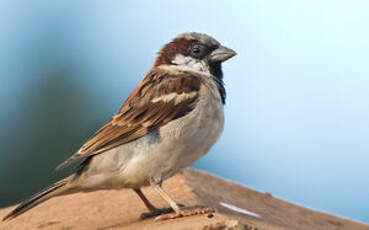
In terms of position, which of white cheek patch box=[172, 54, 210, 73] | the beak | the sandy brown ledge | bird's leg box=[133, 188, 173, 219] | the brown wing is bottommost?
the sandy brown ledge

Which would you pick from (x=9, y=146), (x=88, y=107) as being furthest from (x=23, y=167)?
(x=88, y=107)

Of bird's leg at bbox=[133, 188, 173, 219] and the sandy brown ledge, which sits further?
bird's leg at bbox=[133, 188, 173, 219]

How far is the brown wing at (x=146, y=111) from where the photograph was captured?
483cm

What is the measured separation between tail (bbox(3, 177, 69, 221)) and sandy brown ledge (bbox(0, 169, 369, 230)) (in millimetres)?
199

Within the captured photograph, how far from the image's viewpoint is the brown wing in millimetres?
4832

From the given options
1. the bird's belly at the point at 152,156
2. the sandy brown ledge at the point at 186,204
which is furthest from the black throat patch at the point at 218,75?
the sandy brown ledge at the point at 186,204

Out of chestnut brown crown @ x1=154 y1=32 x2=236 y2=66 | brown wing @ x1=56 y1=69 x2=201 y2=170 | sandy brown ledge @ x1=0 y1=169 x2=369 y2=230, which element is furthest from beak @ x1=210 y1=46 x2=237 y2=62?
sandy brown ledge @ x1=0 y1=169 x2=369 y2=230

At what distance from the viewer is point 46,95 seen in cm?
850

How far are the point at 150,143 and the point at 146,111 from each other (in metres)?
0.24

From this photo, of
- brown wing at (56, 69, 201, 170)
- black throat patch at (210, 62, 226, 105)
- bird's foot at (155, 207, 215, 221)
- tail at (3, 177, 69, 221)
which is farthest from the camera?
black throat patch at (210, 62, 226, 105)

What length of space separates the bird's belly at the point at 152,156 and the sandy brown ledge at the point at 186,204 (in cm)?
26

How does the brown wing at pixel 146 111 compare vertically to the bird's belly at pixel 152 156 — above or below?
above

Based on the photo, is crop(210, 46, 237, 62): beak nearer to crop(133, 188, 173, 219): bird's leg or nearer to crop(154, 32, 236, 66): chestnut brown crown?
crop(154, 32, 236, 66): chestnut brown crown

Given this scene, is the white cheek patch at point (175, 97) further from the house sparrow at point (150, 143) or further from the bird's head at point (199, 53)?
the bird's head at point (199, 53)
